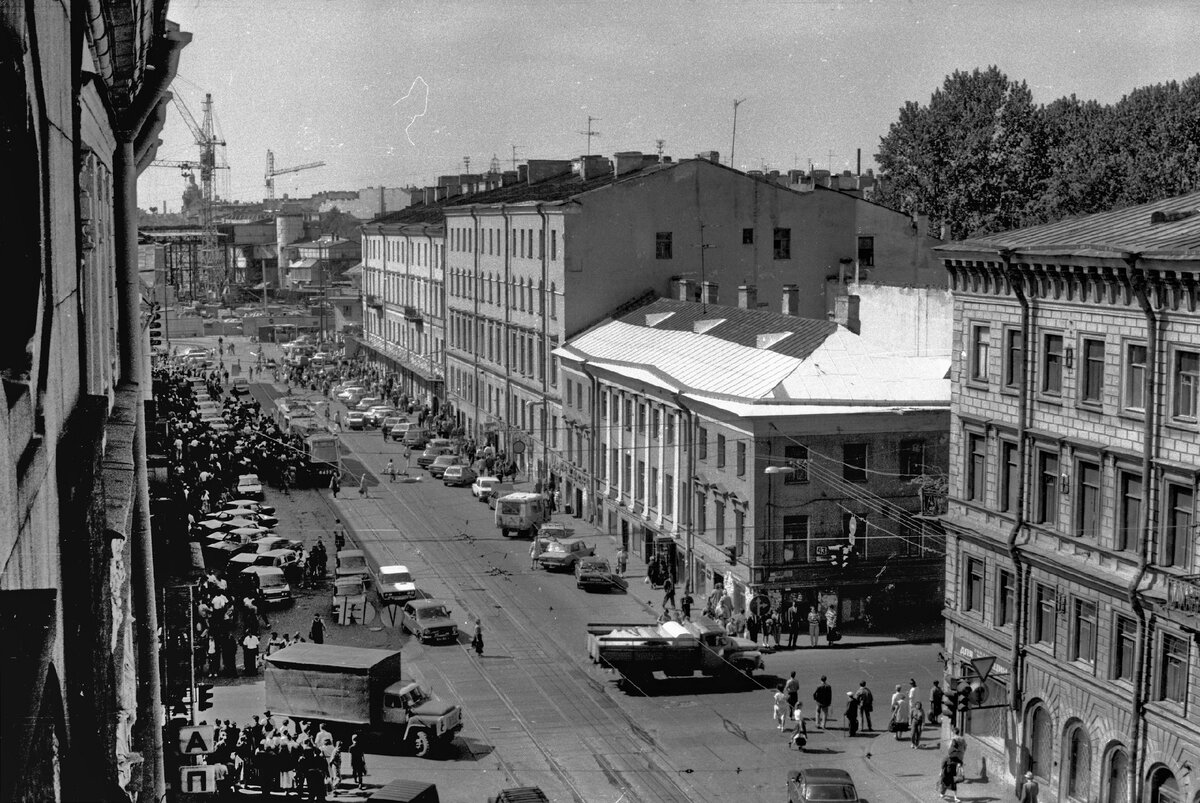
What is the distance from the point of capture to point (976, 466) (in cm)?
3056

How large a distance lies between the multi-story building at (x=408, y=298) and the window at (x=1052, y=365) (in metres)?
55.7

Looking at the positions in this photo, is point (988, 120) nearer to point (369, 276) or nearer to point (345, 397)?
point (345, 397)

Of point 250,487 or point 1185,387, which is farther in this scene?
point 250,487

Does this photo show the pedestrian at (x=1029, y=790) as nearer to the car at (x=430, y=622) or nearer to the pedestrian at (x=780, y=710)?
the pedestrian at (x=780, y=710)

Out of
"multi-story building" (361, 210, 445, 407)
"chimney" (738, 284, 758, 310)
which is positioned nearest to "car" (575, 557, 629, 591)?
"chimney" (738, 284, 758, 310)

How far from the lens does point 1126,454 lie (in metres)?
25.7

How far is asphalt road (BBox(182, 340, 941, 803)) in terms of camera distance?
2808cm

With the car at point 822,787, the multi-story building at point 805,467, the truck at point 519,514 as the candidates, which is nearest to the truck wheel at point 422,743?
the car at point 822,787

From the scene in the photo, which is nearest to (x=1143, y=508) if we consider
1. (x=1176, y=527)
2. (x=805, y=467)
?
(x=1176, y=527)

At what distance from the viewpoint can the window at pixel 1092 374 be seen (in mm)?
26578

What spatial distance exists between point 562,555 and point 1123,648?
2420 centimetres

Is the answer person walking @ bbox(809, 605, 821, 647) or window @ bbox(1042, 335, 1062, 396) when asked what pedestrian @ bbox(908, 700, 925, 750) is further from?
person walking @ bbox(809, 605, 821, 647)

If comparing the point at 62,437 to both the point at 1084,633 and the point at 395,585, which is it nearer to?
the point at 1084,633

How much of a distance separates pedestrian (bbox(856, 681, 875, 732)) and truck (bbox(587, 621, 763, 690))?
3608mm
